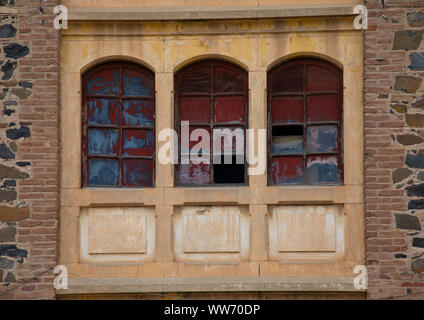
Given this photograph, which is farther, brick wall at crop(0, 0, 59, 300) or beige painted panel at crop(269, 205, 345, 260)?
beige painted panel at crop(269, 205, 345, 260)

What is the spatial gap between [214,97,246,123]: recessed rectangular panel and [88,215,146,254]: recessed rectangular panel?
163cm

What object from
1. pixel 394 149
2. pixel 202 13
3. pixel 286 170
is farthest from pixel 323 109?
pixel 202 13

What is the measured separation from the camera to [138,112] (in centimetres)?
985

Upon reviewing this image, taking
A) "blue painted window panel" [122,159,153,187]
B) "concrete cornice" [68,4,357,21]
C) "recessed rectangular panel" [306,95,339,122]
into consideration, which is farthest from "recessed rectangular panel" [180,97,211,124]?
"recessed rectangular panel" [306,95,339,122]

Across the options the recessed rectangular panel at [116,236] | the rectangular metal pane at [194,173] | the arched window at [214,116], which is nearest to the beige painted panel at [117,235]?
the recessed rectangular panel at [116,236]

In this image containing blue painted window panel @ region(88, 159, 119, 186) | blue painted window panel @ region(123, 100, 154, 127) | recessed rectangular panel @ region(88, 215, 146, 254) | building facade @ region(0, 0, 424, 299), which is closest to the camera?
building facade @ region(0, 0, 424, 299)

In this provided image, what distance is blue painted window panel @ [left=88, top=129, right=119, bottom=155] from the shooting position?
32.1 ft

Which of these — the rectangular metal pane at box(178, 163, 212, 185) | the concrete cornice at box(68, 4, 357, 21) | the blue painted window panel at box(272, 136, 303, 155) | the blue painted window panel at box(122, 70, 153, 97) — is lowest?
the rectangular metal pane at box(178, 163, 212, 185)

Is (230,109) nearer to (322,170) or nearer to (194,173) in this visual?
(194,173)

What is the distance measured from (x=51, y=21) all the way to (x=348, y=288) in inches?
182

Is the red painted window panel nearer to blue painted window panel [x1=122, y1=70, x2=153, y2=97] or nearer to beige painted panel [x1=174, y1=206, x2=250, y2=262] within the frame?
beige painted panel [x1=174, y1=206, x2=250, y2=262]

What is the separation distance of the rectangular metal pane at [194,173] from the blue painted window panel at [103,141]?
2.77ft

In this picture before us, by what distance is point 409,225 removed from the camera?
29.9 ft

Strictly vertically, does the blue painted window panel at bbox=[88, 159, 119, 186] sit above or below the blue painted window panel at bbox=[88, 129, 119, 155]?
below
